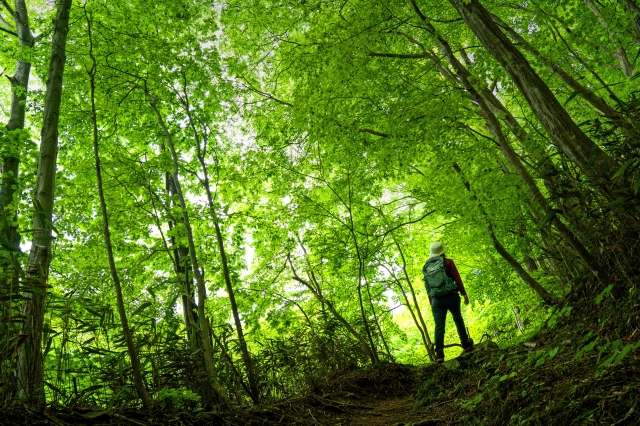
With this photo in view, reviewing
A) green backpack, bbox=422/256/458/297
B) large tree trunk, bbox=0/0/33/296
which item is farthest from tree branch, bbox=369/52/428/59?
large tree trunk, bbox=0/0/33/296

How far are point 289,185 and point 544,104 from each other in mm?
5762

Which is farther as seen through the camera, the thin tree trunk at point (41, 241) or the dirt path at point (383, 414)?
the dirt path at point (383, 414)

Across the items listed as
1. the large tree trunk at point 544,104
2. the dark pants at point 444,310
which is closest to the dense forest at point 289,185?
the large tree trunk at point 544,104

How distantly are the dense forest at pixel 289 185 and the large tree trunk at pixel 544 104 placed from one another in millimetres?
18

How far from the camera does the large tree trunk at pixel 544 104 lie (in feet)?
10.3

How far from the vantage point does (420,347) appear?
1520 cm

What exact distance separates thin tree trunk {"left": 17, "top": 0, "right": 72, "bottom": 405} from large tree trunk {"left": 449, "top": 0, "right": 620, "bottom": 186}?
12.4 feet

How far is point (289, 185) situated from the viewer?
28.3 ft

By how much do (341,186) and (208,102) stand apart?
3084mm

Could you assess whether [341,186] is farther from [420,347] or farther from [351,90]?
[420,347]

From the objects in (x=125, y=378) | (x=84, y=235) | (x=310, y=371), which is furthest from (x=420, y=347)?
(x=125, y=378)

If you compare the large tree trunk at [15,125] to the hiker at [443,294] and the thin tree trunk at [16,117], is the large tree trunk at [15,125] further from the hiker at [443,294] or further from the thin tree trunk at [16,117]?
the hiker at [443,294]

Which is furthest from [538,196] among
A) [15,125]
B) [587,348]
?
[15,125]

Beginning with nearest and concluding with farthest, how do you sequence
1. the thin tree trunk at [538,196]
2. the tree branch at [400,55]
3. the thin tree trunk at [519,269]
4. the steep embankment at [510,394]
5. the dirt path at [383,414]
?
the steep embankment at [510,394]
the thin tree trunk at [538,196]
the dirt path at [383,414]
the thin tree trunk at [519,269]
the tree branch at [400,55]
